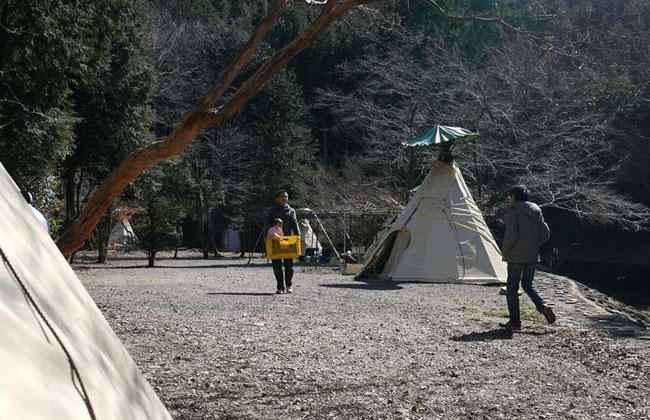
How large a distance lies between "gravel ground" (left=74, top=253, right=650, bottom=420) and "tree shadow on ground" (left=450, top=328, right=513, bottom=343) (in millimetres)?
13

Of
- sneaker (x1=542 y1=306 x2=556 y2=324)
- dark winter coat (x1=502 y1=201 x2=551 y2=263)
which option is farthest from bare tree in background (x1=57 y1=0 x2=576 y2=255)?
sneaker (x1=542 y1=306 x2=556 y2=324)

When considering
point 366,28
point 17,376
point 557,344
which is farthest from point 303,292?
point 17,376

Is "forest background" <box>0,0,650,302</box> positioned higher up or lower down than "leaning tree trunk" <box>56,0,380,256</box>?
higher up

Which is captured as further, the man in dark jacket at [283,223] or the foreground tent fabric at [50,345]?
the man in dark jacket at [283,223]

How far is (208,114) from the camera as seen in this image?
217 inches

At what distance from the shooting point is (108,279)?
751 inches

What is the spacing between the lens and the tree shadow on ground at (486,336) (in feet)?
28.9

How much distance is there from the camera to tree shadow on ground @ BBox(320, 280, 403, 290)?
51.5 feet

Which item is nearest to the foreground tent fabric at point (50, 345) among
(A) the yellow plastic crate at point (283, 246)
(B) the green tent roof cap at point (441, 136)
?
(A) the yellow plastic crate at point (283, 246)

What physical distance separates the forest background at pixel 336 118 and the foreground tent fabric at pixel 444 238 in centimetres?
377

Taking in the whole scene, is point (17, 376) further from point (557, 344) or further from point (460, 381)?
point (557, 344)

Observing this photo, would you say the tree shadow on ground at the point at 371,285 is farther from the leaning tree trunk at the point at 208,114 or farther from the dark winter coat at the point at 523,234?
the leaning tree trunk at the point at 208,114

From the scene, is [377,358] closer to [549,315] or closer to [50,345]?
[549,315]

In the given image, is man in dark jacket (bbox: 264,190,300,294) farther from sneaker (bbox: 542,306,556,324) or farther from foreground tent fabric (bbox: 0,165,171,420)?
foreground tent fabric (bbox: 0,165,171,420)
